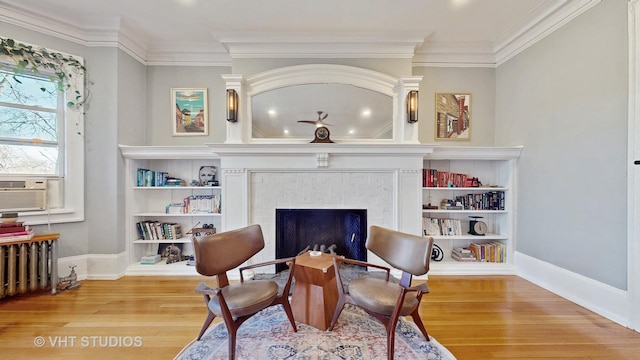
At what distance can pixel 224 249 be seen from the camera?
2008mm

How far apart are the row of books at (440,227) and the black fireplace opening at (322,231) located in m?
0.93

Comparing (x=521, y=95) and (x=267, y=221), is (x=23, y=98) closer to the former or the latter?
(x=267, y=221)

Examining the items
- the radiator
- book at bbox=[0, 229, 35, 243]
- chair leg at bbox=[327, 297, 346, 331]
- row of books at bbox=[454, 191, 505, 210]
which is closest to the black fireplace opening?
chair leg at bbox=[327, 297, 346, 331]

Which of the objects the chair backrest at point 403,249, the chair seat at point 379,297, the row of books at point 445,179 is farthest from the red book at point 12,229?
the row of books at point 445,179

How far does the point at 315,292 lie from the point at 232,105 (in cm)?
242

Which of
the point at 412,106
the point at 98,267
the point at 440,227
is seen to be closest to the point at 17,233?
the point at 98,267

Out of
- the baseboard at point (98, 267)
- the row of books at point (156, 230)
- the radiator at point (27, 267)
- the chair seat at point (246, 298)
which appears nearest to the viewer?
the chair seat at point (246, 298)

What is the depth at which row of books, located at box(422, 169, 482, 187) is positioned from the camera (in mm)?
3379

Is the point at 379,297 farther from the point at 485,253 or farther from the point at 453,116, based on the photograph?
the point at 453,116

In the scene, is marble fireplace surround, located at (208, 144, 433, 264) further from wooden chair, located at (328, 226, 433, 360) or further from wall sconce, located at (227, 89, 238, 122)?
wooden chair, located at (328, 226, 433, 360)

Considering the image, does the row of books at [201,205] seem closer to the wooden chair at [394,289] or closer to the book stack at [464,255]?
the wooden chair at [394,289]

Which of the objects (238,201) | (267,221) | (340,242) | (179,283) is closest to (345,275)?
(340,242)
